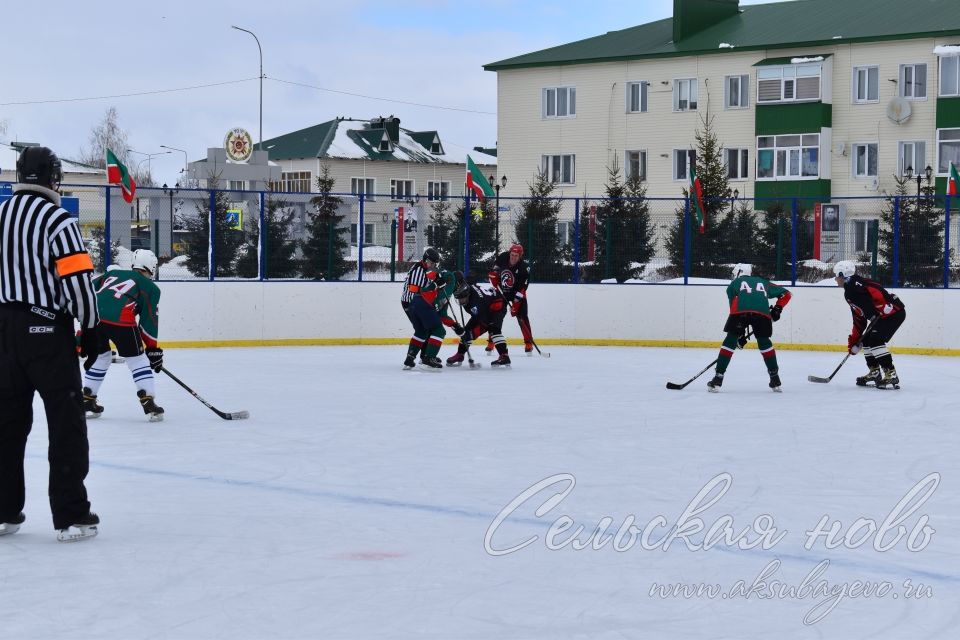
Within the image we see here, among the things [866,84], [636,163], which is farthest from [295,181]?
[866,84]

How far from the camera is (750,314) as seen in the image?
1049 centimetres

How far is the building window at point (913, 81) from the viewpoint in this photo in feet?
109

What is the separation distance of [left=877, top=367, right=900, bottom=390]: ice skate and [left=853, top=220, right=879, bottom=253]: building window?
188 inches

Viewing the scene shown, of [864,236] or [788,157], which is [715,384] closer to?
[864,236]

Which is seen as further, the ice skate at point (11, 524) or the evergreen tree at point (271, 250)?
the evergreen tree at point (271, 250)

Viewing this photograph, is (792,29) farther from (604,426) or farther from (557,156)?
(604,426)

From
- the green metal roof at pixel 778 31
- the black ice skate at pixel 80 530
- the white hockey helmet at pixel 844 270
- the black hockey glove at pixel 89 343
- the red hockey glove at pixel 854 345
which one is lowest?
the black ice skate at pixel 80 530

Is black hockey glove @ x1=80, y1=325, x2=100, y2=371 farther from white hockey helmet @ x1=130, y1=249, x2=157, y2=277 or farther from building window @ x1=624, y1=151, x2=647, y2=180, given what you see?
building window @ x1=624, y1=151, x2=647, y2=180

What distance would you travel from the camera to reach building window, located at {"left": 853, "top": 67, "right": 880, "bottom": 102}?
111ft

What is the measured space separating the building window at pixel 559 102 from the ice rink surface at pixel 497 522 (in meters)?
30.0

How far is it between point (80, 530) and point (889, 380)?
7834mm

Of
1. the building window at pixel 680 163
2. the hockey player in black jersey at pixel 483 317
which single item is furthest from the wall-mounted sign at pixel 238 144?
the hockey player in black jersey at pixel 483 317

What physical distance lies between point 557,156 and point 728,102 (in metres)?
5.69

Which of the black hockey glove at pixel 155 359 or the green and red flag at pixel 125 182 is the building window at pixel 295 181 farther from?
the black hockey glove at pixel 155 359
